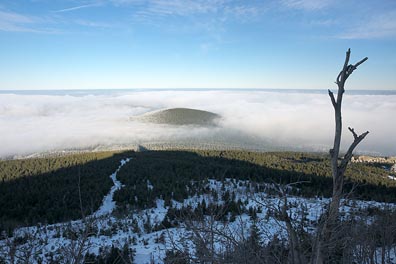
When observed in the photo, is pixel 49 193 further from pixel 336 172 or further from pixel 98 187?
pixel 336 172

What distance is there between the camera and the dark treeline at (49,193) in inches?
1287

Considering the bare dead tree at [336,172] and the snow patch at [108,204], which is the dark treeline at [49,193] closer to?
the snow patch at [108,204]

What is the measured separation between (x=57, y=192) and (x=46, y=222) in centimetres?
1103

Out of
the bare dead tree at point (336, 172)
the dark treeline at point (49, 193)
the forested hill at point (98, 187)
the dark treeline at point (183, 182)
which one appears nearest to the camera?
the bare dead tree at point (336, 172)

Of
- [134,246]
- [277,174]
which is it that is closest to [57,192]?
[134,246]

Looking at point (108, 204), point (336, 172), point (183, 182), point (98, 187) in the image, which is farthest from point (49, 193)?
point (336, 172)

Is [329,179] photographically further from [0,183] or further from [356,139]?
[0,183]

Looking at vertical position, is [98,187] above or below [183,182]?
below

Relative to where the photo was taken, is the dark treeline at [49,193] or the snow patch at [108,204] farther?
the snow patch at [108,204]

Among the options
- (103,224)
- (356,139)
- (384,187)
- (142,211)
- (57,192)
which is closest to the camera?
(356,139)

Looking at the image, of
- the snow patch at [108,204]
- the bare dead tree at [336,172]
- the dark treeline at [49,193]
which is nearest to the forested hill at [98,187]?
the dark treeline at [49,193]

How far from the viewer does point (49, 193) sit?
40.1 meters

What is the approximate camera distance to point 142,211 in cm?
3238

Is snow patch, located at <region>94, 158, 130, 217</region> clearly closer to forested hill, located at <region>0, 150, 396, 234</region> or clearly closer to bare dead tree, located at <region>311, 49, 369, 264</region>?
forested hill, located at <region>0, 150, 396, 234</region>
